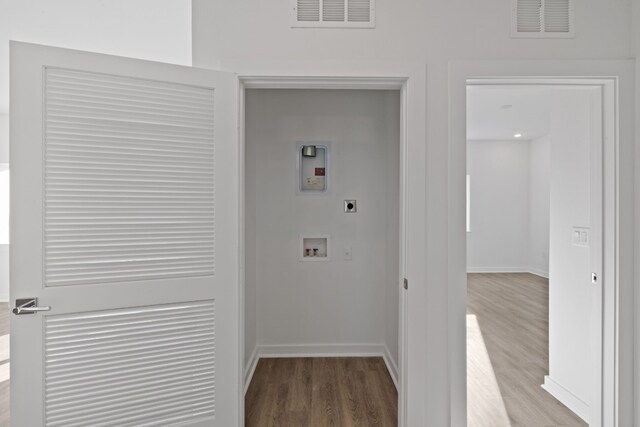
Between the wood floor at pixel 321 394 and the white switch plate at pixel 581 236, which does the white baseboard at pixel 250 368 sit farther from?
the white switch plate at pixel 581 236

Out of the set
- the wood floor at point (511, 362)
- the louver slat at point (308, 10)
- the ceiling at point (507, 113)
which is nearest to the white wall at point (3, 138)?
the louver slat at point (308, 10)

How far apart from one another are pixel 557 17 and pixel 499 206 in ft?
19.5

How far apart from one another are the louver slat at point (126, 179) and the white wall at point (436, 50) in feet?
1.31

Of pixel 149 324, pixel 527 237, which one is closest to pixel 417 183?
pixel 149 324

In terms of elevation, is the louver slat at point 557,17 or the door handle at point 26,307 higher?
the louver slat at point 557,17

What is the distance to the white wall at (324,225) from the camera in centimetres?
307

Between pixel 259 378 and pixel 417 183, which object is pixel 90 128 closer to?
pixel 417 183

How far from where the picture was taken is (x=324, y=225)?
311 centimetres

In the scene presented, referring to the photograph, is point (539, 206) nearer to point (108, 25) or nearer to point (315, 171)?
point (315, 171)

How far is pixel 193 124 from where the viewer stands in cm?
168

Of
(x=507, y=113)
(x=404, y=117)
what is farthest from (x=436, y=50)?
(x=507, y=113)

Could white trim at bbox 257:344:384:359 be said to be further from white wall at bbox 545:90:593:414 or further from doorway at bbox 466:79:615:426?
white wall at bbox 545:90:593:414

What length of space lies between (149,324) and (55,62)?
4.19ft

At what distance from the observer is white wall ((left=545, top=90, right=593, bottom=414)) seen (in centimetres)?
215
